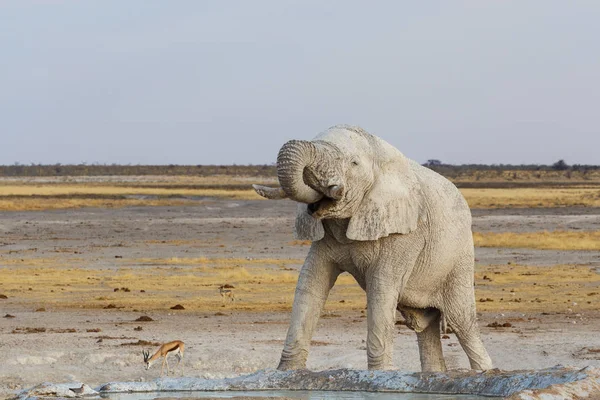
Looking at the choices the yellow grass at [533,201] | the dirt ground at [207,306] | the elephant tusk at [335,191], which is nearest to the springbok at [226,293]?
the dirt ground at [207,306]

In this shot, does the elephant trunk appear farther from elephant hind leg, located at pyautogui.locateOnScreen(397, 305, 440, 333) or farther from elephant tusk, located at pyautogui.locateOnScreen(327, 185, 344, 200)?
elephant hind leg, located at pyautogui.locateOnScreen(397, 305, 440, 333)

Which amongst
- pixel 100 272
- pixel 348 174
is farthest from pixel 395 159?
pixel 100 272

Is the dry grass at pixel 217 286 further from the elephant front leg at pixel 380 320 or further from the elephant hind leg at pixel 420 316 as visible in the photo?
the elephant front leg at pixel 380 320

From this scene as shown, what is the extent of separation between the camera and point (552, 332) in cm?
1594

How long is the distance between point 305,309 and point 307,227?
0.67 meters

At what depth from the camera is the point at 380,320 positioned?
31.6 feet

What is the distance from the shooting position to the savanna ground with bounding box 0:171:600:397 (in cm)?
1340

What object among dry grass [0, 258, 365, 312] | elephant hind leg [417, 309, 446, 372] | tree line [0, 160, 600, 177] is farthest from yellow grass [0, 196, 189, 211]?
tree line [0, 160, 600, 177]

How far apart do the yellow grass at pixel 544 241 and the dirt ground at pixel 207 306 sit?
1364 mm

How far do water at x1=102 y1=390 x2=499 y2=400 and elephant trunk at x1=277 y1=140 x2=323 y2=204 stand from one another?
135cm

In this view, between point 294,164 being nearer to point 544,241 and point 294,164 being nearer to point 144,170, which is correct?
point 544,241

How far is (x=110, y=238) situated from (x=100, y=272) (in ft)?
35.8

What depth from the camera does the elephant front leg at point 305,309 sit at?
9.70 metres

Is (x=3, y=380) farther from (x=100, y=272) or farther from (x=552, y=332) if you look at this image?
(x=100, y=272)
